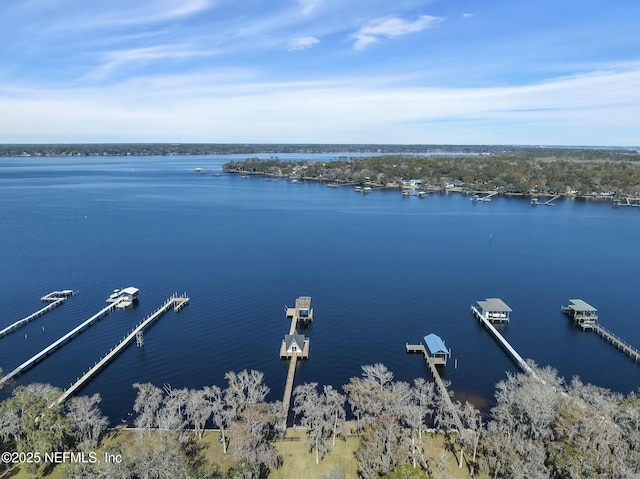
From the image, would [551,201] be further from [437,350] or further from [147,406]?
[147,406]

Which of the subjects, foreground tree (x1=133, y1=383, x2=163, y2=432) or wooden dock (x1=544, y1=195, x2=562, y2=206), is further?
wooden dock (x1=544, y1=195, x2=562, y2=206)

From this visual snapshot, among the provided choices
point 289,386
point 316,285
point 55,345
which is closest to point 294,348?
point 289,386

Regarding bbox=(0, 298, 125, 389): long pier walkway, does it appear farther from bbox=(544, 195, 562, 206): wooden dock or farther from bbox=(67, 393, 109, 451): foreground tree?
bbox=(544, 195, 562, 206): wooden dock

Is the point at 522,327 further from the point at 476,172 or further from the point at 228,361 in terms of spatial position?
the point at 476,172

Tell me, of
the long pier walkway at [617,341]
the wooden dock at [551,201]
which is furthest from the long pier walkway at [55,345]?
the wooden dock at [551,201]

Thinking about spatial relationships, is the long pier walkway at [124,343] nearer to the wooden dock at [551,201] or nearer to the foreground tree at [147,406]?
the foreground tree at [147,406]

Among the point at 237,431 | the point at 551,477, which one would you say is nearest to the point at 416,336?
the point at 551,477

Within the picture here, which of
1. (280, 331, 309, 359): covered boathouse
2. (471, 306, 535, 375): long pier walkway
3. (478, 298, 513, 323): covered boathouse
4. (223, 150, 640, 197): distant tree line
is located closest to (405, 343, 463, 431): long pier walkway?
(471, 306, 535, 375): long pier walkway
